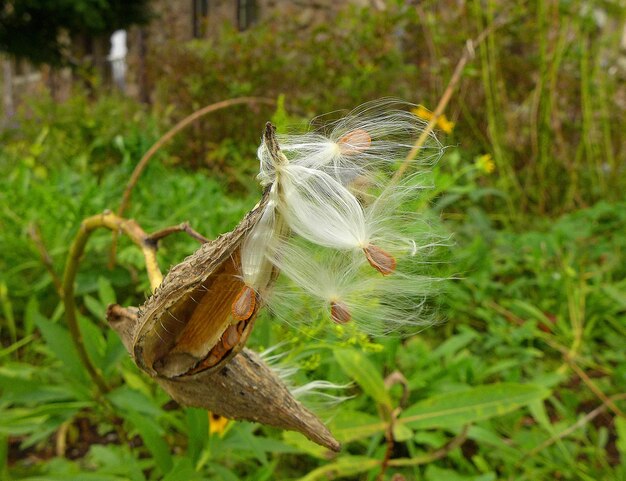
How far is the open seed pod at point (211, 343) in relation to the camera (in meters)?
0.54

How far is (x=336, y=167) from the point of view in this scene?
0.52 meters

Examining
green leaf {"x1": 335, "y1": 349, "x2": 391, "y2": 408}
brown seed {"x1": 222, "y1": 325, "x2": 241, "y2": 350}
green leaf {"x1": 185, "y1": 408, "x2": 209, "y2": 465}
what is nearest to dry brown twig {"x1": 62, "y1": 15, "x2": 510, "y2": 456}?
brown seed {"x1": 222, "y1": 325, "x2": 241, "y2": 350}

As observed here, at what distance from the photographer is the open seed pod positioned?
535 mm

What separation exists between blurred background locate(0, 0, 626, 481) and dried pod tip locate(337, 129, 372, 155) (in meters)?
0.13

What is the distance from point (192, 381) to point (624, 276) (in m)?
2.77

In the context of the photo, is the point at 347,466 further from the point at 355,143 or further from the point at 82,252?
the point at 355,143

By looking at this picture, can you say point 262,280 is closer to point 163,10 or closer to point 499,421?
point 499,421

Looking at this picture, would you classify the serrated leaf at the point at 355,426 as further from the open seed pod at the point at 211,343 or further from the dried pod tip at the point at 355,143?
the dried pod tip at the point at 355,143

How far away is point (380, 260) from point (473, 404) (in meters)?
0.89

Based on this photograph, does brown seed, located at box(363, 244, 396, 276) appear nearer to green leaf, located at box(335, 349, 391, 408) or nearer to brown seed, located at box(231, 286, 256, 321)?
brown seed, located at box(231, 286, 256, 321)

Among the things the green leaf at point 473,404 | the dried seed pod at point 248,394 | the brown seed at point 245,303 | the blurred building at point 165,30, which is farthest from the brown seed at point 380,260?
the blurred building at point 165,30

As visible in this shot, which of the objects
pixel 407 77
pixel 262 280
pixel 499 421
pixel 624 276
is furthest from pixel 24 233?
pixel 407 77

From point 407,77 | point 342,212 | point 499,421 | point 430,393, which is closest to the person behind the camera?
point 342,212

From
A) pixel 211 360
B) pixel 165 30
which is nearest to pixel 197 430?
pixel 211 360
